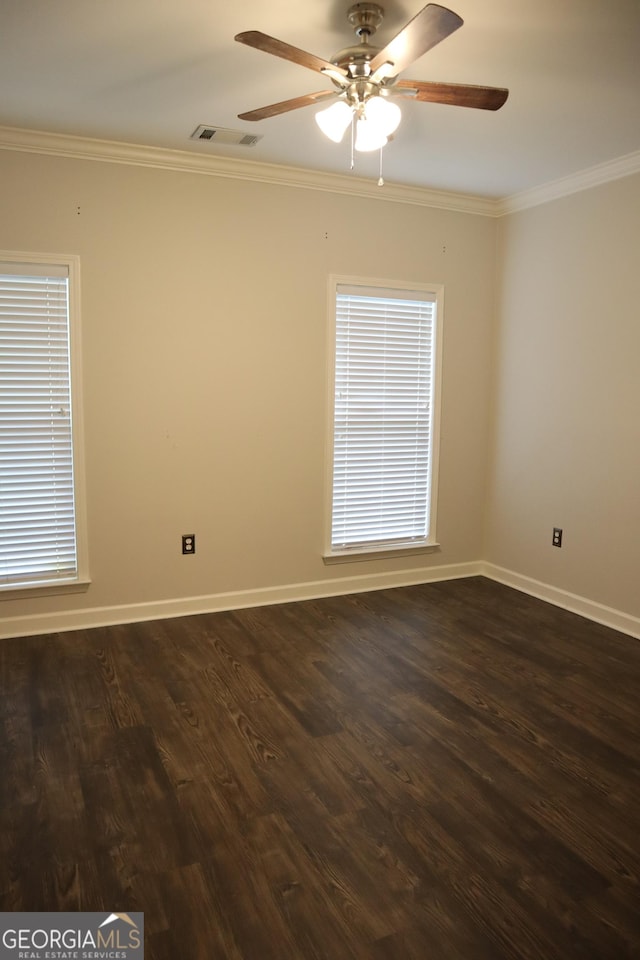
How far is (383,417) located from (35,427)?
2201 mm

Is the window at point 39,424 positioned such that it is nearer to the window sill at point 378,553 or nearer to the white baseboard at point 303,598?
the white baseboard at point 303,598

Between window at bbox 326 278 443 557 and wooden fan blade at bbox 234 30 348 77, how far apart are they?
2089mm

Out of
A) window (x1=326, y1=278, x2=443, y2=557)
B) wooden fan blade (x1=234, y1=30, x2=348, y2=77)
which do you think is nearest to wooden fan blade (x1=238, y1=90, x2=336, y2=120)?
wooden fan blade (x1=234, y1=30, x2=348, y2=77)

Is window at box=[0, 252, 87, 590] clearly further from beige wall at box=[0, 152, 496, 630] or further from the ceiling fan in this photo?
→ the ceiling fan

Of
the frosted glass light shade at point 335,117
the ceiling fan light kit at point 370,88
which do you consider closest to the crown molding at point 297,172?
the ceiling fan light kit at point 370,88

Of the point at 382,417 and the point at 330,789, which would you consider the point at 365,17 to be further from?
the point at 330,789

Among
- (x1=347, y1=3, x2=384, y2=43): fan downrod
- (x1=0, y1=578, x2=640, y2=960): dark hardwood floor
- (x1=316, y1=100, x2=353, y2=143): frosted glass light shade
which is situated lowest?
(x1=0, y1=578, x2=640, y2=960): dark hardwood floor

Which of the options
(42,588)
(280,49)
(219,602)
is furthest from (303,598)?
(280,49)

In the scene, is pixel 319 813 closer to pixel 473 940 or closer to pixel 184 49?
pixel 473 940

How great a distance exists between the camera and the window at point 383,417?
4.39 metres

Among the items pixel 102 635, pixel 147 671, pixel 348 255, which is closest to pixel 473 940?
pixel 147 671

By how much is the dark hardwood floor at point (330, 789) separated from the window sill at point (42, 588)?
0.26m

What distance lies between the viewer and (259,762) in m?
2.51

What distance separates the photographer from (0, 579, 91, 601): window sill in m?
3.64
